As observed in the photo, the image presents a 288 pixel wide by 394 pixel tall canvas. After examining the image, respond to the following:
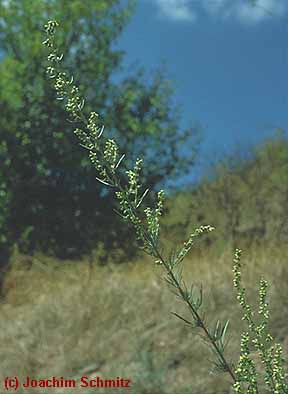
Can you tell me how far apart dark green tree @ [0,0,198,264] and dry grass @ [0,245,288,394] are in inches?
188

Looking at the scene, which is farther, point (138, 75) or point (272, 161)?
point (272, 161)

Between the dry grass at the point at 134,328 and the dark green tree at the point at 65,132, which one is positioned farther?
the dark green tree at the point at 65,132

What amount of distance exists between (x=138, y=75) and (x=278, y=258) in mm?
7474

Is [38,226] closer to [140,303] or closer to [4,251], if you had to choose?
[4,251]

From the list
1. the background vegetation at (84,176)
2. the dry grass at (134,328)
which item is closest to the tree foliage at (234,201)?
the background vegetation at (84,176)

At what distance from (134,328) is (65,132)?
20.7 feet

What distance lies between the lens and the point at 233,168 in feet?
38.0

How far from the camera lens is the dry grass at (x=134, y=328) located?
4199mm

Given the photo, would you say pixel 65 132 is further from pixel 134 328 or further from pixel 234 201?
pixel 134 328

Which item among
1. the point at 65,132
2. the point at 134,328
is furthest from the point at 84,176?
the point at 134,328

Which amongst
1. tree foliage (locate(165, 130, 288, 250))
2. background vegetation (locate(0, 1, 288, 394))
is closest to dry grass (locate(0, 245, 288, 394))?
background vegetation (locate(0, 1, 288, 394))

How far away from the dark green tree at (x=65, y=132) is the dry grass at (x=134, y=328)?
4.79 m

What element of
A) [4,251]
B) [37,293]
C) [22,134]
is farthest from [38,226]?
[37,293]

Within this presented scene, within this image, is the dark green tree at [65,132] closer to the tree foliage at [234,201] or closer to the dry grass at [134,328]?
the tree foliage at [234,201]
